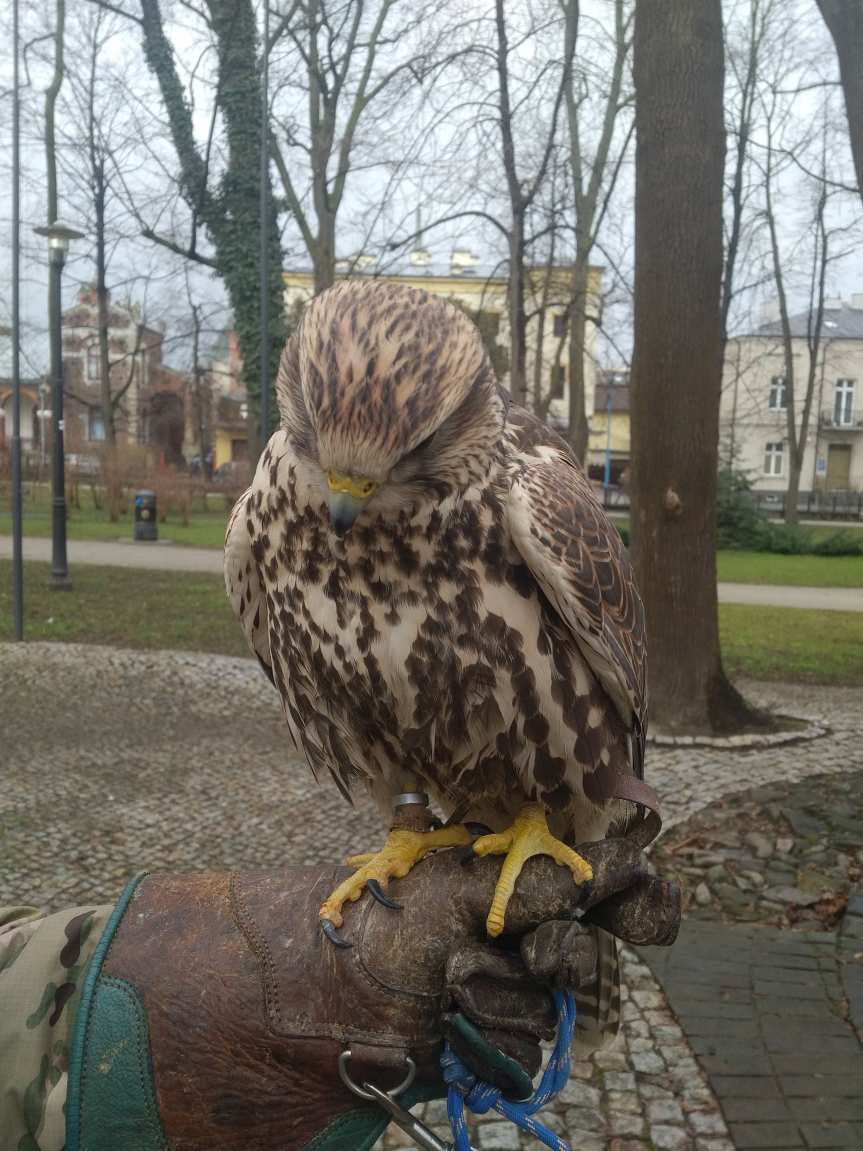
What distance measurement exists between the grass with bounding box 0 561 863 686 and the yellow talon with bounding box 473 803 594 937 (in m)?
8.38

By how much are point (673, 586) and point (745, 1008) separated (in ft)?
11.9

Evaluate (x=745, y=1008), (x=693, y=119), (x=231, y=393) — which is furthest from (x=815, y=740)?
(x=231, y=393)

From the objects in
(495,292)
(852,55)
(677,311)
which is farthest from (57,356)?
(852,55)

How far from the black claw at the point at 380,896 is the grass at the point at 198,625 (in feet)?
27.6

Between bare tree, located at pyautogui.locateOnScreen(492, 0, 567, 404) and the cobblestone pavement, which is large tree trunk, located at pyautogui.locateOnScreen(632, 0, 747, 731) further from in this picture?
bare tree, located at pyautogui.locateOnScreen(492, 0, 567, 404)

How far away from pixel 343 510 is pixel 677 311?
222 inches

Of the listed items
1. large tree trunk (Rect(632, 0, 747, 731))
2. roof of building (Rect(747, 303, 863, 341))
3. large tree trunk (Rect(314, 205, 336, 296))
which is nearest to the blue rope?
large tree trunk (Rect(632, 0, 747, 731))

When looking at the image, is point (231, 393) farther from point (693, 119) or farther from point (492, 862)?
point (492, 862)

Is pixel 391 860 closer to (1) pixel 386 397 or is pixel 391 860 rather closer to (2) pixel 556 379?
(1) pixel 386 397

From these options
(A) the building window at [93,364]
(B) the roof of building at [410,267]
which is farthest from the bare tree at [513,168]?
(A) the building window at [93,364]

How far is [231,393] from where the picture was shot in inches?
1786

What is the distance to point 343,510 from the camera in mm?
1614

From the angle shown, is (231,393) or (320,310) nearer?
(320,310)

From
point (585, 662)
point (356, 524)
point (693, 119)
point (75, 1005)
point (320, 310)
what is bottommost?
point (75, 1005)
